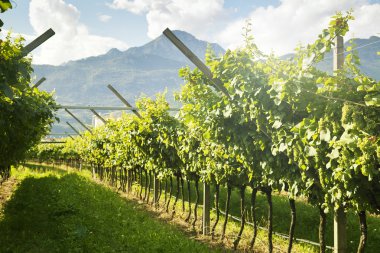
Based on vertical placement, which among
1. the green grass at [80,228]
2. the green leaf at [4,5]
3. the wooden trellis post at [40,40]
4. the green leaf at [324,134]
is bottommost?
the green grass at [80,228]

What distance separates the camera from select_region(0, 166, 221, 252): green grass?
8.73 metres

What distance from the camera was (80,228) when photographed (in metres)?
9.77

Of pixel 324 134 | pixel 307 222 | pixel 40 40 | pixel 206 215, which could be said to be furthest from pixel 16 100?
pixel 307 222

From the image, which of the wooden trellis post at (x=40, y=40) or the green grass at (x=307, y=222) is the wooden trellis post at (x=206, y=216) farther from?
the wooden trellis post at (x=40, y=40)

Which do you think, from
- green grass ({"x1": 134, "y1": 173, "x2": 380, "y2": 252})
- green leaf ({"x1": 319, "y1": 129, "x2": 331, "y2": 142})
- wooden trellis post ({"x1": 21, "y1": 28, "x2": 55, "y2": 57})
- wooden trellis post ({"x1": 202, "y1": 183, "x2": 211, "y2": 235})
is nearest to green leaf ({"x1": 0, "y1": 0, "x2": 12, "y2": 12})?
green leaf ({"x1": 319, "y1": 129, "x2": 331, "y2": 142})

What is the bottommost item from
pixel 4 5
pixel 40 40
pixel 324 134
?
pixel 324 134

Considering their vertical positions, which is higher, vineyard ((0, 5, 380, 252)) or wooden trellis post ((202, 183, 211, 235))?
vineyard ((0, 5, 380, 252))

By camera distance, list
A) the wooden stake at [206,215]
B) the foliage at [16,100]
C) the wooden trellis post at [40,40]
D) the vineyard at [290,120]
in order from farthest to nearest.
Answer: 1. the wooden stake at [206,215]
2. the wooden trellis post at [40,40]
3. the foliage at [16,100]
4. the vineyard at [290,120]

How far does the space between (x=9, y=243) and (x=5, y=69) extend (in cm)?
555

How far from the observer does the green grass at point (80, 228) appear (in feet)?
28.6

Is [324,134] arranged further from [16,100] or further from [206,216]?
[206,216]

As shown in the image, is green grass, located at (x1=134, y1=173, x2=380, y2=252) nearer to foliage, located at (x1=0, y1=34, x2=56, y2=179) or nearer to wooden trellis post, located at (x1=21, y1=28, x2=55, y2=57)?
foliage, located at (x1=0, y1=34, x2=56, y2=179)

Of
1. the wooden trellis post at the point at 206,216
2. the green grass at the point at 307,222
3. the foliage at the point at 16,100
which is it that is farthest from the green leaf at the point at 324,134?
the wooden trellis post at the point at 206,216

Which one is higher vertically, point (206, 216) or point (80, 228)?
point (206, 216)
